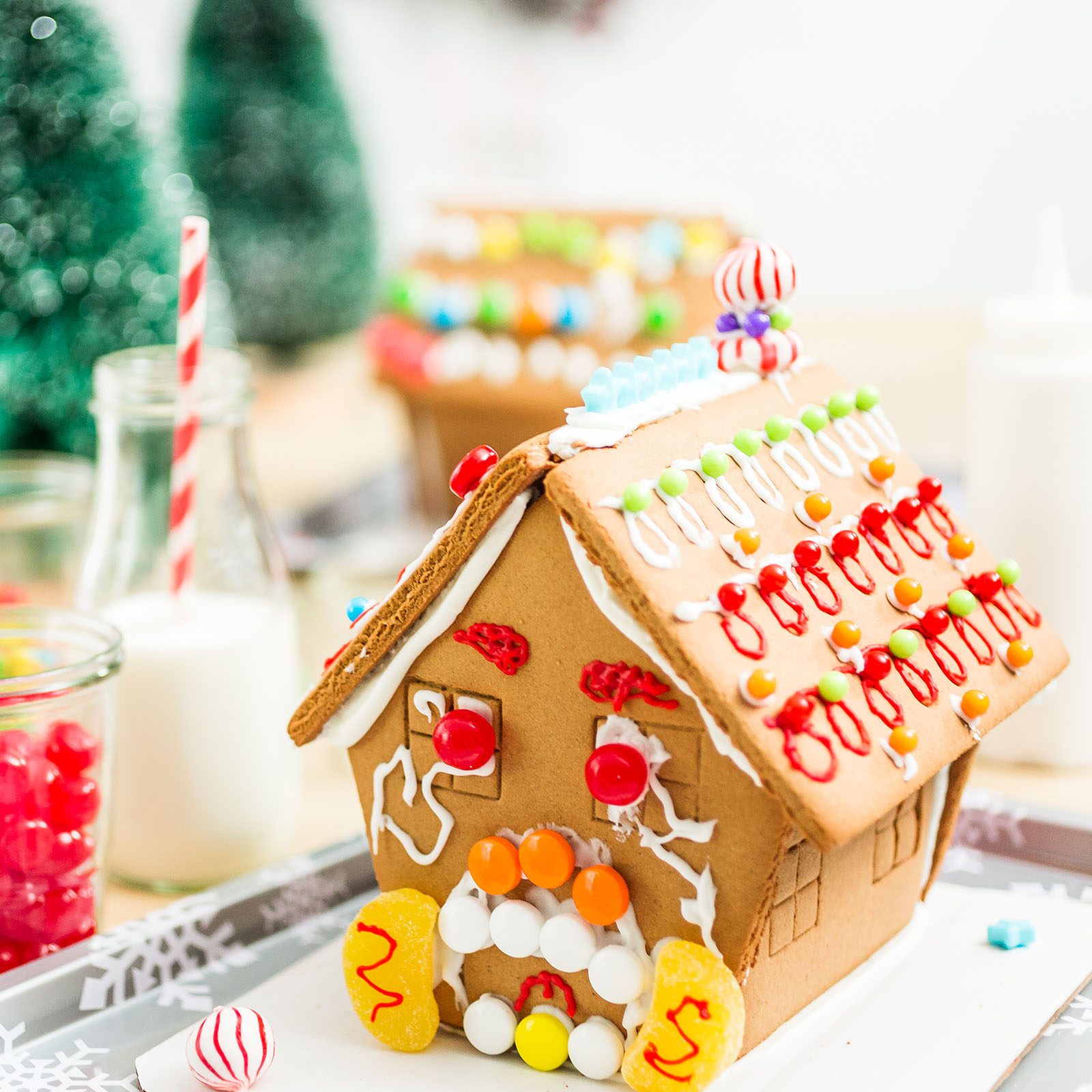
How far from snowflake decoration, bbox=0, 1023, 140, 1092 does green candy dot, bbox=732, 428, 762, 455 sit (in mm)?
470

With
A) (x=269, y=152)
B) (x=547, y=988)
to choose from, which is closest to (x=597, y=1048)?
(x=547, y=988)

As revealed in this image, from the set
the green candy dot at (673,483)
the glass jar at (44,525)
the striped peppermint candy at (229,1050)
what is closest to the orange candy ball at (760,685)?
the green candy dot at (673,483)

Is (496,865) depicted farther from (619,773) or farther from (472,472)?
(472,472)

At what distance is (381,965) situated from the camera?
82cm

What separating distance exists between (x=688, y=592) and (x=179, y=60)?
192cm

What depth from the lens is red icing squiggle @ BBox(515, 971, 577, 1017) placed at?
0.80m

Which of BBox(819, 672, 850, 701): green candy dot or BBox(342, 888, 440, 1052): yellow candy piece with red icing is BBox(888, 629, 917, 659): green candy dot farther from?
BBox(342, 888, 440, 1052): yellow candy piece with red icing

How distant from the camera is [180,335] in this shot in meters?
1.03

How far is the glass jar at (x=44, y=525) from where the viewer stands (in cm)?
144

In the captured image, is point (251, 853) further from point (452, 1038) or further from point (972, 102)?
point (972, 102)

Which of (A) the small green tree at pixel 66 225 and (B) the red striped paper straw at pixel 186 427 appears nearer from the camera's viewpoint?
(B) the red striped paper straw at pixel 186 427

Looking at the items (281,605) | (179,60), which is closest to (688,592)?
(281,605)

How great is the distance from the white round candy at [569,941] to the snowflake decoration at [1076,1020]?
27cm

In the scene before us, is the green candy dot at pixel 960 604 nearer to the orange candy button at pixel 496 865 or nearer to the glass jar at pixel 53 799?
the orange candy button at pixel 496 865
